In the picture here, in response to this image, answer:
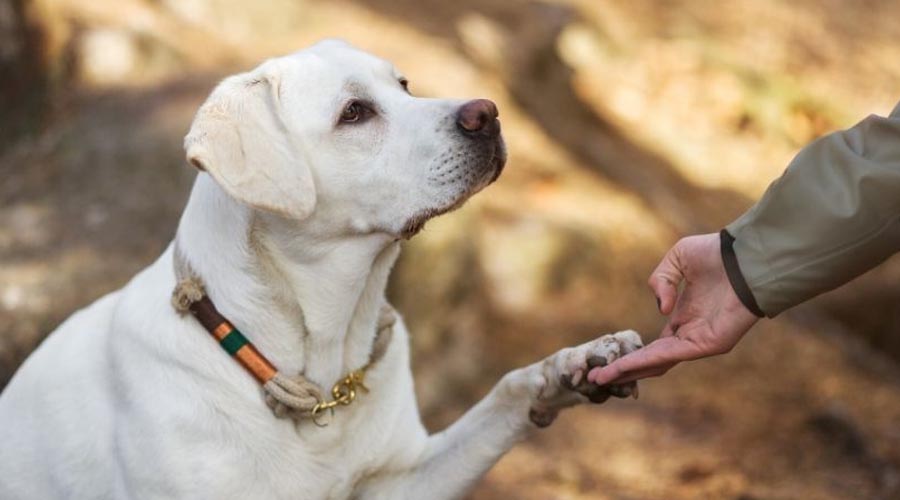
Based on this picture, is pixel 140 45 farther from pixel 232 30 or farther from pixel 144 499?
pixel 144 499

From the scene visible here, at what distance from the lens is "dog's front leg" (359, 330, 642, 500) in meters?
3.33

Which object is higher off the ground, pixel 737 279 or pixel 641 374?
pixel 737 279

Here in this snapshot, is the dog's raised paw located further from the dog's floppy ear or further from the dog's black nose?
the dog's floppy ear

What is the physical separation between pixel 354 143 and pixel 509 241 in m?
3.30

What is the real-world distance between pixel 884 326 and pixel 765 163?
2.56 m

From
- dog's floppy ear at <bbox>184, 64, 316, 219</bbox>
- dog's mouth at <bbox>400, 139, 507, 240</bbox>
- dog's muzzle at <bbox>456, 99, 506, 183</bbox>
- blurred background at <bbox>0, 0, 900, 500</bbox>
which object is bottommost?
blurred background at <bbox>0, 0, 900, 500</bbox>

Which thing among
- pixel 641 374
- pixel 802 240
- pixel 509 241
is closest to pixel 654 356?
pixel 641 374

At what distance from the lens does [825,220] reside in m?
2.71

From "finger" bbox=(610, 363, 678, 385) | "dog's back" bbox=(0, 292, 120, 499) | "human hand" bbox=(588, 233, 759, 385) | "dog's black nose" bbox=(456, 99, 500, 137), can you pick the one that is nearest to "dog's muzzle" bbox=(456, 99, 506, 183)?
"dog's black nose" bbox=(456, 99, 500, 137)

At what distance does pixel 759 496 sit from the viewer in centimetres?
482

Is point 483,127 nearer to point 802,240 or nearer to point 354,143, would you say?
point 354,143

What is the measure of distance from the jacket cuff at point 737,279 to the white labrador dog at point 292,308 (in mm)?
428

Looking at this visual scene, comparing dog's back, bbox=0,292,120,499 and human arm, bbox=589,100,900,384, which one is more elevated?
Answer: dog's back, bbox=0,292,120,499

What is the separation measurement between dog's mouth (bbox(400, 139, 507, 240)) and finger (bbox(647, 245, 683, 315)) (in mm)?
529
